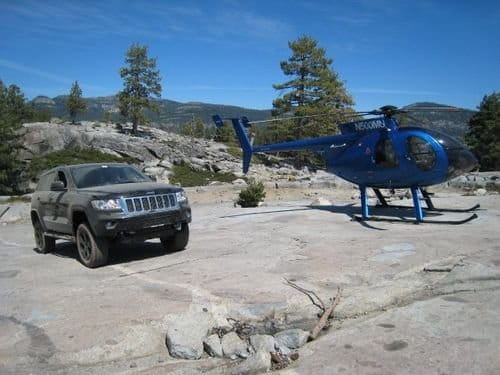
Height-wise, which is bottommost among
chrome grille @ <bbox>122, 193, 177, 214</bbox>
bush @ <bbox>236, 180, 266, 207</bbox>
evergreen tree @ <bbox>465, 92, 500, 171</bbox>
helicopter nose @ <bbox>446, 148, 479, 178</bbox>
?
bush @ <bbox>236, 180, 266, 207</bbox>

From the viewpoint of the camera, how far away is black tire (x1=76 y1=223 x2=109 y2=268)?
8.00 metres

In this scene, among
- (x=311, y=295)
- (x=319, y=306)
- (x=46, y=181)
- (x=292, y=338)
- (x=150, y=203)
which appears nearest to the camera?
(x=292, y=338)

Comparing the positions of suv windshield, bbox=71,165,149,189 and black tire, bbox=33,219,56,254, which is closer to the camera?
suv windshield, bbox=71,165,149,189

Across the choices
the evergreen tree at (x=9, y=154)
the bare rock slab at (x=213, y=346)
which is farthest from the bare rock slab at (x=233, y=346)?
the evergreen tree at (x=9, y=154)

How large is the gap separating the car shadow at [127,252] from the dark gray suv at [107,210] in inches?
15.2

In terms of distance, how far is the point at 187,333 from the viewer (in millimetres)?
4996

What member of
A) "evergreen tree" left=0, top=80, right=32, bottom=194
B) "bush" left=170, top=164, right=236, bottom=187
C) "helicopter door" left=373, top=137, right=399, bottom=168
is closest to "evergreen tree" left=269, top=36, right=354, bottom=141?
"bush" left=170, top=164, right=236, bottom=187

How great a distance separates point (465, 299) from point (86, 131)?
129ft

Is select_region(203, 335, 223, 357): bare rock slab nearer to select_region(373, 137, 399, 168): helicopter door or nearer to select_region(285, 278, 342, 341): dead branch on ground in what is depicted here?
select_region(285, 278, 342, 341): dead branch on ground

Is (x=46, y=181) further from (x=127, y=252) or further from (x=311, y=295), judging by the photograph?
(x=311, y=295)

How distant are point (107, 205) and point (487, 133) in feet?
184

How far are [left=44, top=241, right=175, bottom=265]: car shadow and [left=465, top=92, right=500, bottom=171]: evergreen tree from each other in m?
48.0

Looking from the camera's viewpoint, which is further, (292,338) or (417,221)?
(417,221)

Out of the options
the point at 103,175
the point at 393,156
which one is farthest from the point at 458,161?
the point at 103,175
